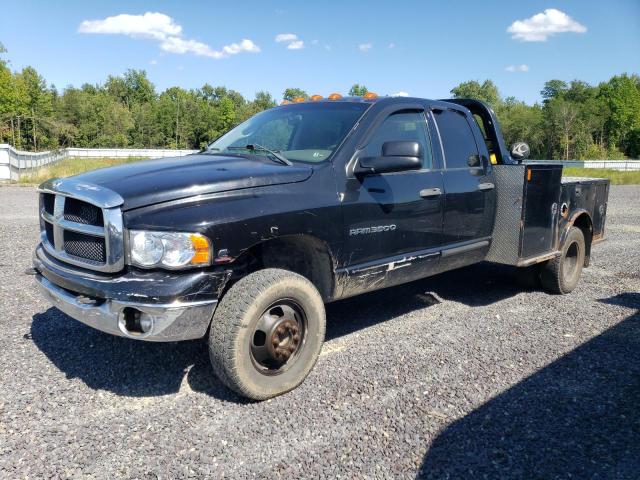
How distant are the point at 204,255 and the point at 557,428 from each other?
7.58ft

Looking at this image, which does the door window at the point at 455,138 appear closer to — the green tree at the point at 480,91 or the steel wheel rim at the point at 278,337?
the steel wheel rim at the point at 278,337

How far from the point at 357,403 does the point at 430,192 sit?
1.86 metres

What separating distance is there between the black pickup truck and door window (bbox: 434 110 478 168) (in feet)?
0.06

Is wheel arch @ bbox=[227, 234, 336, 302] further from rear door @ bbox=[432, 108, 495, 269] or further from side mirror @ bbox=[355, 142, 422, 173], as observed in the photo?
rear door @ bbox=[432, 108, 495, 269]

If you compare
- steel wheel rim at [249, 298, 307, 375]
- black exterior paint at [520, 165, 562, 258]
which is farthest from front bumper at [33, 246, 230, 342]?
black exterior paint at [520, 165, 562, 258]

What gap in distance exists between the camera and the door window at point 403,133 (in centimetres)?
407

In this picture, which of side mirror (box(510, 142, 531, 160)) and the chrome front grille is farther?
side mirror (box(510, 142, 531, 160))

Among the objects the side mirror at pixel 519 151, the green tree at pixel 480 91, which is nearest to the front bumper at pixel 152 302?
the side mirror at pixel 519 151

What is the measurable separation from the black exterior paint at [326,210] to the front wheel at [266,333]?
184 millimetres

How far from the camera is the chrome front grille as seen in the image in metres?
2.97

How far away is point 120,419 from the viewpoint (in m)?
3.08

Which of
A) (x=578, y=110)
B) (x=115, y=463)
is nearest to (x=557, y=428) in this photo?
(x=115, y=463)

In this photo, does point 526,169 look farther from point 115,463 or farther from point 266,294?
point 115,463

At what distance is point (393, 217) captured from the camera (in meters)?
4.03
